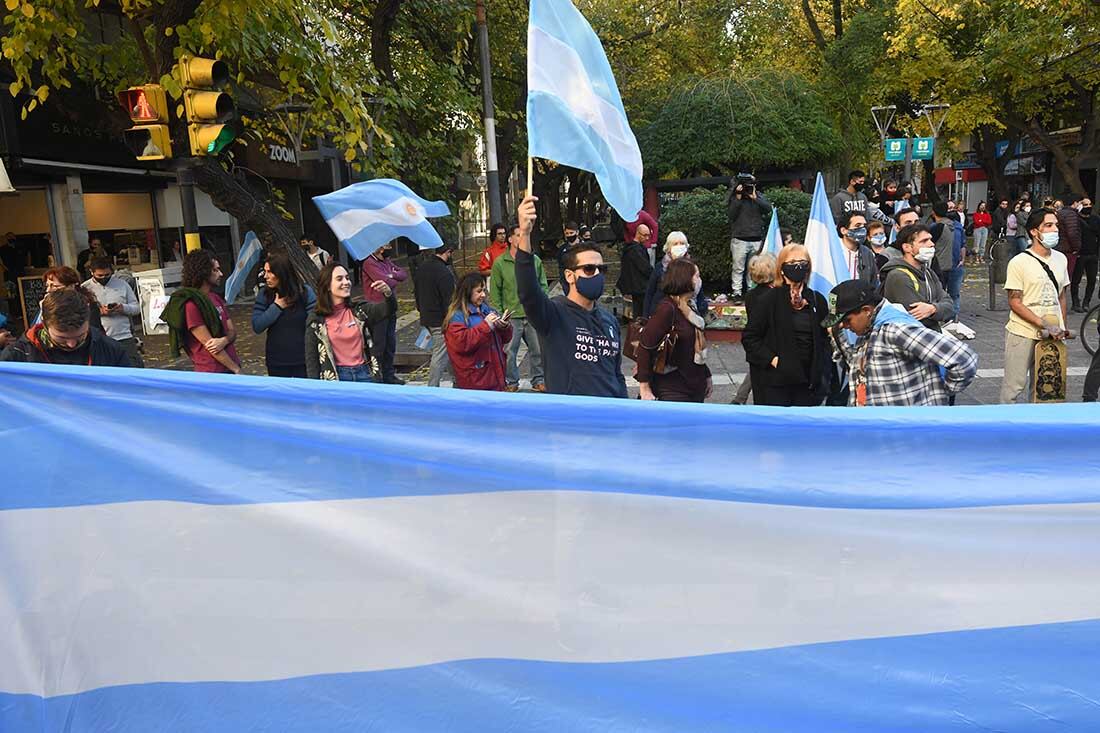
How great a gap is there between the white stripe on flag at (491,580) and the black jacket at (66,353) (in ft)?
4.91

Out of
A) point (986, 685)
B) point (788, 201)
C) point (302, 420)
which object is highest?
point (788, 201)

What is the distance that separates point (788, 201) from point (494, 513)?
12803mm

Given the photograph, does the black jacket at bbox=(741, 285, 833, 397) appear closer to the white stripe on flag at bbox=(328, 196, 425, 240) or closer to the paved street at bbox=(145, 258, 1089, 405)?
the paved street at bbox=(145, 258, 1089, 405)

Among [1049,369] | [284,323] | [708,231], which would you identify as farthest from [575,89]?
[708,231]

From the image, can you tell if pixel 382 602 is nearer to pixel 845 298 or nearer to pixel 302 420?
pixel 302 420

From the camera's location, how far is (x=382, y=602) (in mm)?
2736

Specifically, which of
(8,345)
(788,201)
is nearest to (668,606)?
(8,345)

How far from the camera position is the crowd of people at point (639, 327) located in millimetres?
4207

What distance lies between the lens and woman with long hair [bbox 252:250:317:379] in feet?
20.1

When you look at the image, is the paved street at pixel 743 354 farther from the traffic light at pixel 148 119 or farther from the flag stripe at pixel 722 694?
the flag stripe at pixel 722 694

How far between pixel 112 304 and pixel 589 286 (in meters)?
5.21

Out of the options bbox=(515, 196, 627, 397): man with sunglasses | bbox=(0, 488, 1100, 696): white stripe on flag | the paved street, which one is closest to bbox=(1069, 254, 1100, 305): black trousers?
the paved street

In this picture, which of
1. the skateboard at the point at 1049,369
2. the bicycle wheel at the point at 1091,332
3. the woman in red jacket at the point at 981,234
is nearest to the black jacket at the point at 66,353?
the skateboard at the point at 1049,369

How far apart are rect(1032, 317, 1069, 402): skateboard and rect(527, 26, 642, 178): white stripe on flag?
3666 millimetres
